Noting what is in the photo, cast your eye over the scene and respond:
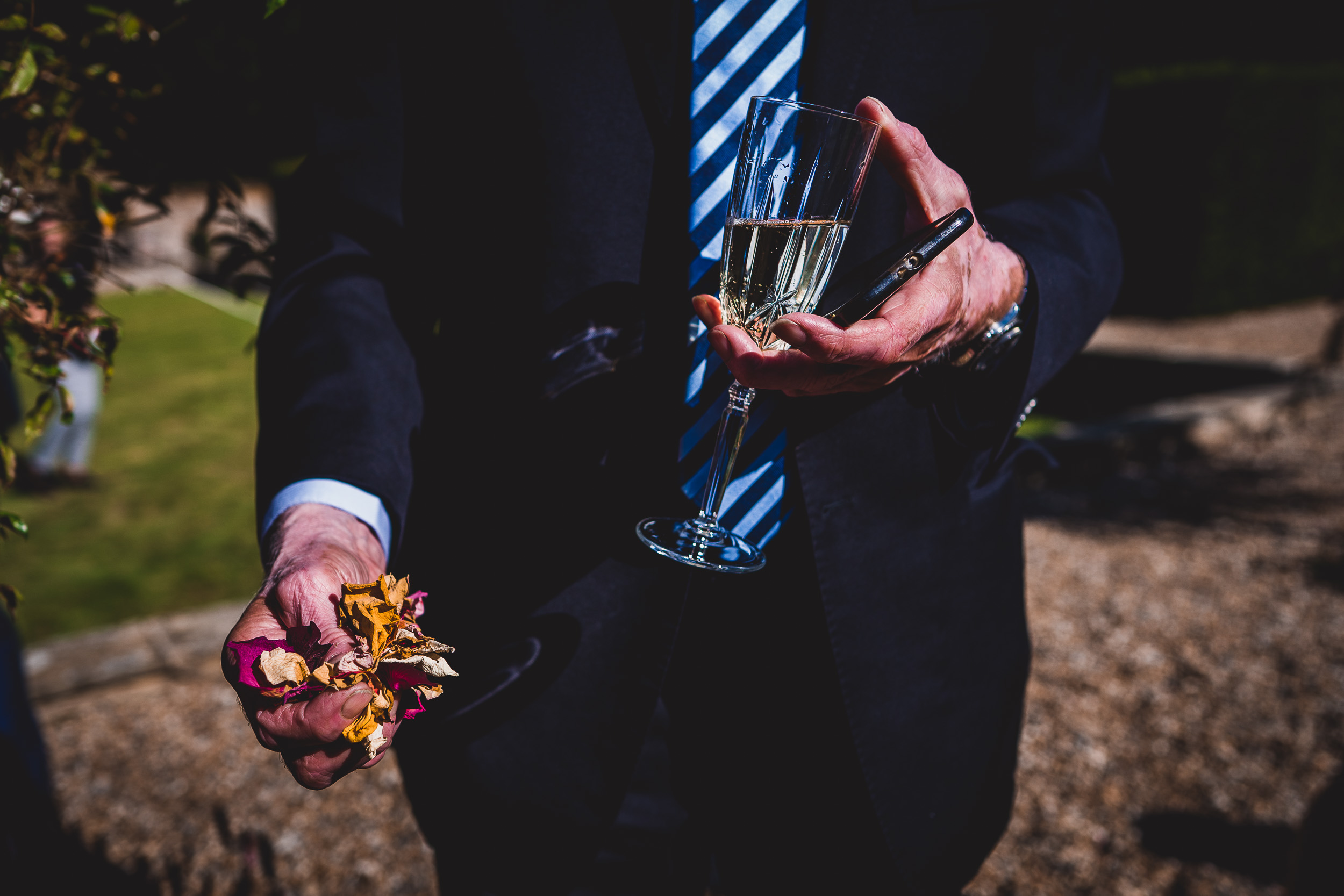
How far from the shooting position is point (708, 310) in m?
1.15

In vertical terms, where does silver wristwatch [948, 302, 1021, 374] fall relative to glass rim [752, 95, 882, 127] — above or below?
below

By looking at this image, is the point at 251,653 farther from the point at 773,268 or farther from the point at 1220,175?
the point at 1220,175

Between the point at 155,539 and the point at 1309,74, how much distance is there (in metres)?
19.6

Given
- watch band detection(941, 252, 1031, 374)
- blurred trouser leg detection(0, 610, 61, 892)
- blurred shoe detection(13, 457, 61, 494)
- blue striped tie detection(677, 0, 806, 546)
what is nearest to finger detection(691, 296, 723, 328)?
blue striped tie detection(677, 0, 806, 546)

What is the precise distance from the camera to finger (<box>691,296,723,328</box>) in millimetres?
1148

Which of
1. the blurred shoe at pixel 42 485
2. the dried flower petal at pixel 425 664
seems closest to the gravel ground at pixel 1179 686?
the dried flower petal at pixel 425 664

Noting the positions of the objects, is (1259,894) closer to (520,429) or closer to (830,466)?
(830,466)

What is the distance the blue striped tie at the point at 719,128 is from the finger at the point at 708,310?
0.58 feet

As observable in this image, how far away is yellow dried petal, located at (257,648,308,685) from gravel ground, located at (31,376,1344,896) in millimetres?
2342

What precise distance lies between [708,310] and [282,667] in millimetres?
690

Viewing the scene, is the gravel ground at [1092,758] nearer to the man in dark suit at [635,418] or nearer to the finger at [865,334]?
the man in dark suit at [635,418]

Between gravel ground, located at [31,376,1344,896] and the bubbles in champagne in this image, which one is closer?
the bubbles in champagne

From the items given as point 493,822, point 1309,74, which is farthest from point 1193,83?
point 493,822

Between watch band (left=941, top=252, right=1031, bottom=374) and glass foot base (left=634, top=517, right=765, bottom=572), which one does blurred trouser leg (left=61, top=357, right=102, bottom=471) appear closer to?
glass foot base (left=634, top=517, right=765, bottom=572)
